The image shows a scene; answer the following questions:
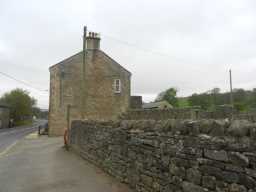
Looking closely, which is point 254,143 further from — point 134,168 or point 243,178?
point 134,168

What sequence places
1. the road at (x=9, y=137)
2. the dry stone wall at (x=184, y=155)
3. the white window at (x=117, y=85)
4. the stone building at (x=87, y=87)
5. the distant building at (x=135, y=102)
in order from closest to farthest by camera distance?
the dry stone wall at (x=184, y=155)
the road at (x=9, y=137)
the stone building at (x=87, y=87)
the white window at (x=117, y=85)
the distant building at (x=135, y=102)

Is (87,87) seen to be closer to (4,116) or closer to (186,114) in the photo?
(186,114)

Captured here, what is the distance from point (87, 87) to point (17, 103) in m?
45.5

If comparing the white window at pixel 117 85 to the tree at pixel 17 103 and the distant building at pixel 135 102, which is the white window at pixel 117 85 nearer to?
the distant building at pixel 135 102

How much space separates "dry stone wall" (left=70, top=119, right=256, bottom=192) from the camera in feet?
12.4

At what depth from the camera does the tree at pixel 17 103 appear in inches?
2677

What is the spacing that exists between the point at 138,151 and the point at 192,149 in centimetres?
246

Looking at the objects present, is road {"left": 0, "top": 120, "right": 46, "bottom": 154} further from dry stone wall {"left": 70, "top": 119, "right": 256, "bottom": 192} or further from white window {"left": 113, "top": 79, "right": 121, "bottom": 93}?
dry stone wall {"left": 70, "top": 119, "right": 256, "bottom": 192}

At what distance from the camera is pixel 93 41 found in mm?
29094

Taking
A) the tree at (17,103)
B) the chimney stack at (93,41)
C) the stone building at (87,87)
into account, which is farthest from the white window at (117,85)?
the tree at (17,103)

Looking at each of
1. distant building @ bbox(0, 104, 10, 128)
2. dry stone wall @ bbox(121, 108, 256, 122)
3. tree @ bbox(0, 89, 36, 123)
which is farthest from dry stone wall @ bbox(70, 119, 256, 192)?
tree @ bbox(0, 89, 36, 123)

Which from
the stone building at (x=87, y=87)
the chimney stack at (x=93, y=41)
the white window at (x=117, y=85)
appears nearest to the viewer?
the chimney stack at (x=93, y=41)

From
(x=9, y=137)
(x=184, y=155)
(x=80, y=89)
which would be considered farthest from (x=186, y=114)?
(x=9, y=137)

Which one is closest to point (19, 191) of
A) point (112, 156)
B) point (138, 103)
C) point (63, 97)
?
point (112, 156)
